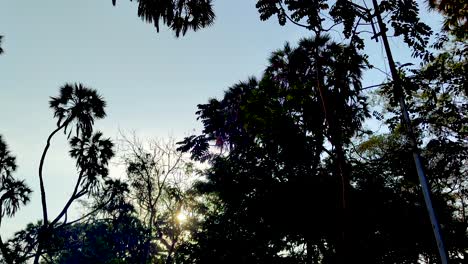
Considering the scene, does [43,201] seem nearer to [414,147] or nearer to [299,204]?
[299,204]

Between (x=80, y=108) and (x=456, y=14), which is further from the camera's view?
(x=80, y=108)

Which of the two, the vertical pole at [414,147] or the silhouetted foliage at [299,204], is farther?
the silhouetted foliage at [299,204]

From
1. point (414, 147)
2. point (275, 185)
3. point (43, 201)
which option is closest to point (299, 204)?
point (275, 185)

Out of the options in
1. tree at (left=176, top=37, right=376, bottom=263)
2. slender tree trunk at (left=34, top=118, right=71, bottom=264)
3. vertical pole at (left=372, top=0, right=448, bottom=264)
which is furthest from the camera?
slender tree trunk at (left=34, top=118, right=71, bottom=264)

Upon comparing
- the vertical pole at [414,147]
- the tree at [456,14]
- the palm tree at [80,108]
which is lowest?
the vertical pole at [414,147]

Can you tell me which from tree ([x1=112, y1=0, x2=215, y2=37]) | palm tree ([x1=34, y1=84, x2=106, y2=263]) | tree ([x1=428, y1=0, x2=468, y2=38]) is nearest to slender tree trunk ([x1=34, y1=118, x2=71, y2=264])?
palm tree ([x1=34, y1=84, x2=106, y2=263])

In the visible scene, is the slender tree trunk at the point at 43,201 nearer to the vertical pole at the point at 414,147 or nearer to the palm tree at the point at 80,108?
the palm tree at the point at 80,108

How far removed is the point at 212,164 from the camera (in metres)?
15.9

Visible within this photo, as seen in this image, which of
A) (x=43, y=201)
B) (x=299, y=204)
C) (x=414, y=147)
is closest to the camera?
(x=414, y=147)

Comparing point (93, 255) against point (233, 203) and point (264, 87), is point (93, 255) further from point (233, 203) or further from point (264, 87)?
point (264, 87)

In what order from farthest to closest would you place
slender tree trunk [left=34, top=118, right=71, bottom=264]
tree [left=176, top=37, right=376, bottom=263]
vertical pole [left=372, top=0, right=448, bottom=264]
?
slender tree trunk [left=34, top=118, right=71, bottom=264]
tree [left=176, top=37, right=376, bottom=263]
vertical pole [left=372, top=0, right=448, bottom=264]

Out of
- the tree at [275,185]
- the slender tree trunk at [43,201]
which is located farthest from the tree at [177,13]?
the slender tree trunk at [43,201]

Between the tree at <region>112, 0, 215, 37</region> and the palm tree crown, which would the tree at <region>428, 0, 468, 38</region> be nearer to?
the tree at <region>112, 0, 215, 37</region>

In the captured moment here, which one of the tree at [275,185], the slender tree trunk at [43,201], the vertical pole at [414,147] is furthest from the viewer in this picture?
the slender tree trunk at [43,201]
